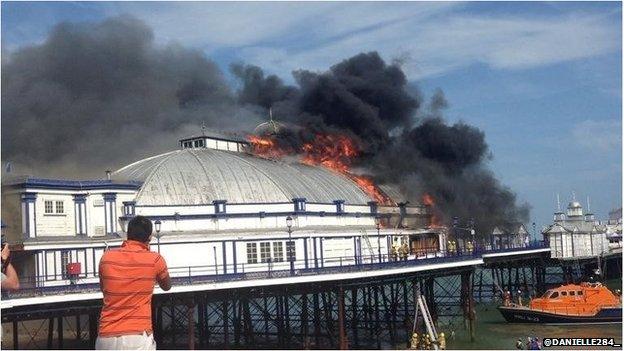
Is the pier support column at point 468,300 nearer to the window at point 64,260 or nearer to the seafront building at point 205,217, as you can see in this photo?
the seafront building at point 205,217

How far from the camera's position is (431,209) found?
65375 millimetres

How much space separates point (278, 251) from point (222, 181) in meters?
7.08

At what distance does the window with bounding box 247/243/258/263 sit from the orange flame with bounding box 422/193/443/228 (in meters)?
22.5

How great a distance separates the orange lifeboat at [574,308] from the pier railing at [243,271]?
741 cm

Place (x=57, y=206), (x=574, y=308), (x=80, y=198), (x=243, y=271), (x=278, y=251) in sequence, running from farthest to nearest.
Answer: (x=574, y=308) → (x=278, y=251) → (x=243, y=271) → (x=80, y=198) → (x=57, y=206)

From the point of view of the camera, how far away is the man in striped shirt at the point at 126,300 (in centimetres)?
853

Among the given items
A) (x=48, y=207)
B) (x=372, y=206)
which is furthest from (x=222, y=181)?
(x=372, y=206)

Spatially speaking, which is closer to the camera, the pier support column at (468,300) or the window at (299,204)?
the window at (299,204)

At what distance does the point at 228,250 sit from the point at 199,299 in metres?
6.44

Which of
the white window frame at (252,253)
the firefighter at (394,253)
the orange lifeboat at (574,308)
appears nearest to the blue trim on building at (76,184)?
the white window frame at (252,253)

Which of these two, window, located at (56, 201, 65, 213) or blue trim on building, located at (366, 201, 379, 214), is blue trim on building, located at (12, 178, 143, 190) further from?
blue trim on building, located at (366, 201, 379, 214)

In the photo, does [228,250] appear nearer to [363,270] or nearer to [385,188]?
[363,270]

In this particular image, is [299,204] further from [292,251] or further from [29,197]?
[29,197]

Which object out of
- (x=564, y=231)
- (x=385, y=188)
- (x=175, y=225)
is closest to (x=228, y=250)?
(x=175, y=225)
